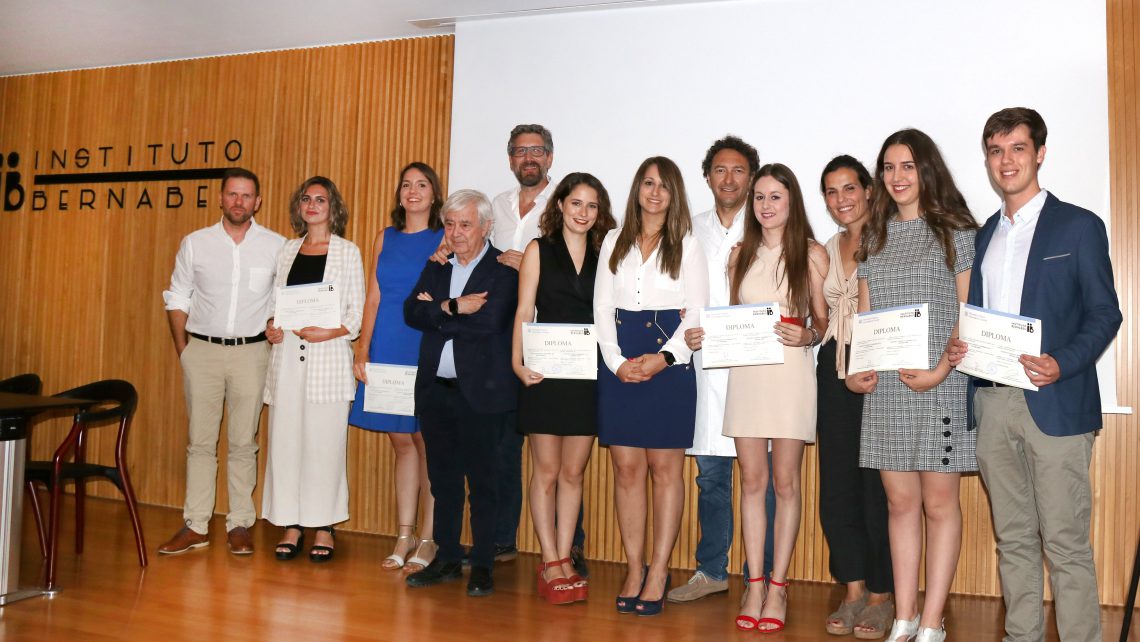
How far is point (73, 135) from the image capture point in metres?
6.48

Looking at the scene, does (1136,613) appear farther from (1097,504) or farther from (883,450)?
(883,450)

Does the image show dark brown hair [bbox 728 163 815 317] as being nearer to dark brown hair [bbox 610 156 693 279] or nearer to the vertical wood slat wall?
dark brown hair [bbox 610 156 693 279]

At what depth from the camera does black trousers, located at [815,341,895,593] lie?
351 cm

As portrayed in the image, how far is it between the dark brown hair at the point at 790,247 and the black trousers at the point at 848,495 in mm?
281

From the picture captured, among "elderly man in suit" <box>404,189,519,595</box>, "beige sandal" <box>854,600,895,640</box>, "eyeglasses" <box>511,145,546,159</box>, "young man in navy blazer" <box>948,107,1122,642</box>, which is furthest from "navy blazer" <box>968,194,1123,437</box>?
"eyeglasses" <box>511,145,546,159</box>

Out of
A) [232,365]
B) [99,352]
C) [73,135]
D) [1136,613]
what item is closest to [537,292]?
[232,365]

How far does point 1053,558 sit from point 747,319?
1.26 metres

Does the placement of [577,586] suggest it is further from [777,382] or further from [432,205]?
[432,205]

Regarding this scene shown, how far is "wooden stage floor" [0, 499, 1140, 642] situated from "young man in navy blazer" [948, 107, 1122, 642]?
0.76 metres

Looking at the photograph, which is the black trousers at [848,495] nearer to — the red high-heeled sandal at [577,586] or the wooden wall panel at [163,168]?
the red high-heeled sandal at [577,586]

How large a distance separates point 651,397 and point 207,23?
380 cm

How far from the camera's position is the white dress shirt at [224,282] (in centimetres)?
471

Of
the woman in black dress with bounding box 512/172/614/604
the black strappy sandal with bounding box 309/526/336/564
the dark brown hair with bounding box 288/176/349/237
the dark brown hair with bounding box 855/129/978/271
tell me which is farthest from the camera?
the dark brown hair with bounding box 288/176/349/237

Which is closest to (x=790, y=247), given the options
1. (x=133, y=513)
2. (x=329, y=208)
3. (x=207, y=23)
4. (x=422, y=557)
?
(x=422, y=557)
